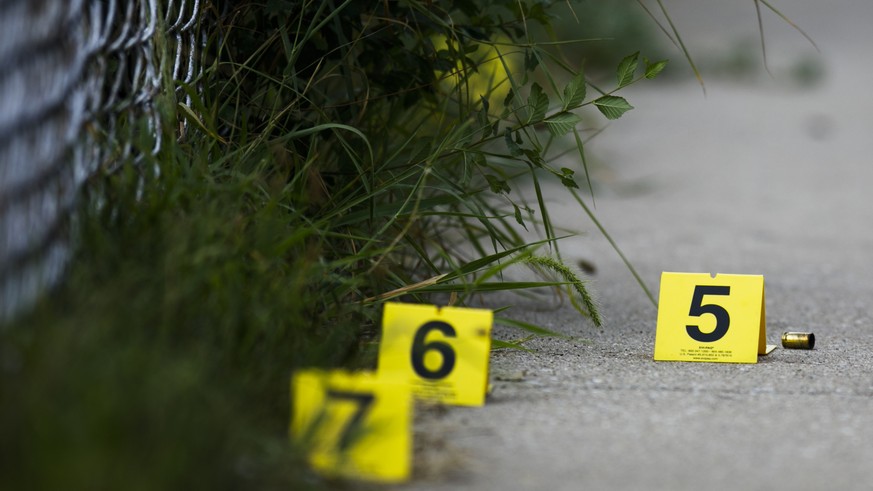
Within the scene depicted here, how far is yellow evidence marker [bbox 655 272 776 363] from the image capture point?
82.5 inches

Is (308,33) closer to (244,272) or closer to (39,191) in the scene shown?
(244,272)

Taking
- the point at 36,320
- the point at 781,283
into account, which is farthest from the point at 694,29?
the point at 36,320

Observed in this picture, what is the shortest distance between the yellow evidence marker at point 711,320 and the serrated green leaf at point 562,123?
1.24 feet

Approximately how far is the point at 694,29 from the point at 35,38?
43.6 ft

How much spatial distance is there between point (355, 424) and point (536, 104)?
0.90m

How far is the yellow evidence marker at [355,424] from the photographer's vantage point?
135 cm

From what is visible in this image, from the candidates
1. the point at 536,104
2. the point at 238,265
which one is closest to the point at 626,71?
the point at 536,104

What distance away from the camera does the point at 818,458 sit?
1.51 metres

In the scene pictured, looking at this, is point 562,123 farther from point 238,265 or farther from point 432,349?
point 238,265

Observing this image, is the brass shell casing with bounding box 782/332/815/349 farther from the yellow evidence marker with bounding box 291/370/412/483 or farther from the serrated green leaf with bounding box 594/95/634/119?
the yellow evidence marker with bounding box 291/370/412/483

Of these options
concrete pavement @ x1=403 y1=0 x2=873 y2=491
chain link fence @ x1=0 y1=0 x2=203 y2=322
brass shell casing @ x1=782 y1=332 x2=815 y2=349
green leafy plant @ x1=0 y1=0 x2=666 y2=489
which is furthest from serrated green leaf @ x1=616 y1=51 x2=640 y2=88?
chain link fence @ x1=0 y1=0 x2=203 y2=322

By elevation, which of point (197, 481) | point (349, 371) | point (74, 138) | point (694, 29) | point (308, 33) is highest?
point (694, 29)

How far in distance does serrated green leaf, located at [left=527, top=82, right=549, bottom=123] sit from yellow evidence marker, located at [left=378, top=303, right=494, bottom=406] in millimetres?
507

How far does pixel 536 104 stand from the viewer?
2.06 m
